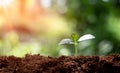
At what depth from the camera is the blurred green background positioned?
170 cm

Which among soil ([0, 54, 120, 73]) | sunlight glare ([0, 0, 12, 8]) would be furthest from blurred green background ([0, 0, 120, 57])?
soil ([0, 54, 120, 73])

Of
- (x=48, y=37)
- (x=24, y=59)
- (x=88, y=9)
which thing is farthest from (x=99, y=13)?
(x=24, y=59)

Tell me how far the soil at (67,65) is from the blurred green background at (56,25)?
2.51 feet

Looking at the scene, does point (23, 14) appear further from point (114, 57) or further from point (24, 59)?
point (114, 57)

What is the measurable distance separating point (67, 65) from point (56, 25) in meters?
0.92

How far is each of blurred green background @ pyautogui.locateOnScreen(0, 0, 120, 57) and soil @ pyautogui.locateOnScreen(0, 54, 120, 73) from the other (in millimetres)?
764

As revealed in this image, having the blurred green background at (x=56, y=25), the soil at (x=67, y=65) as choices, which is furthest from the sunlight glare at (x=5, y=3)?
the soil at (x=67, y=65)

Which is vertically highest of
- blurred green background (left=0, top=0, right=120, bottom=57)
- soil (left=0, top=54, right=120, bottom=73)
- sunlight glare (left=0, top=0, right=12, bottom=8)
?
sunlight glare (left=0, top=0, right=12, bottom=8)

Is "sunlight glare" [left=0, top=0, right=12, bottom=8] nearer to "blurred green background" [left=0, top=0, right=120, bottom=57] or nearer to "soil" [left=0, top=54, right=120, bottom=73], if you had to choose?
"blurred green background" [left=0, top=0, right=120, bottom=57]

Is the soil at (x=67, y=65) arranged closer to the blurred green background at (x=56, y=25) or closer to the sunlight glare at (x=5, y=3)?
the blurred green background at (x=56, y=25)

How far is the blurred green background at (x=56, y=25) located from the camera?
1.70 metres

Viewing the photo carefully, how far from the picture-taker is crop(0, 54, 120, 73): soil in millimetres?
813

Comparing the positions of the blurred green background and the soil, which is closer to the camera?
the soil

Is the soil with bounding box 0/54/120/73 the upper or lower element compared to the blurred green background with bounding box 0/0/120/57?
lower
